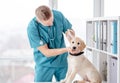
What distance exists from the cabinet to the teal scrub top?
319mm

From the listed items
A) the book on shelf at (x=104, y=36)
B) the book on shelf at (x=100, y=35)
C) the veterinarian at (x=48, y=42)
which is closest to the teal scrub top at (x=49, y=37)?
the veterinarian at (x=48, y=42)

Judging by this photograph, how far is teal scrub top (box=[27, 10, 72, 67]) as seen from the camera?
2316 mm

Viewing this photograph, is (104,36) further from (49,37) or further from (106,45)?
(49,37)

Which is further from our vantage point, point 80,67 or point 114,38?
point 114,38

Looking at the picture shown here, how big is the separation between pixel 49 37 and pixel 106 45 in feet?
A: 1.85

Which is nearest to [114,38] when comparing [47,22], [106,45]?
[106,45]

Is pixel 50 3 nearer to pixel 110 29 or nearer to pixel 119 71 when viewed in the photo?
pixel 110 29

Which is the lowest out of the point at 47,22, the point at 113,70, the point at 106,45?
the point at 113,70

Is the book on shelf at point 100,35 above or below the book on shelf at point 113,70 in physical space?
above

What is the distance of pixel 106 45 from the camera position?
218 cm

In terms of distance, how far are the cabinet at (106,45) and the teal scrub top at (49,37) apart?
32 cm

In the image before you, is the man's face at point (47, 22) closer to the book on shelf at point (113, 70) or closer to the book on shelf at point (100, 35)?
the book on shelf at point (100, 35)

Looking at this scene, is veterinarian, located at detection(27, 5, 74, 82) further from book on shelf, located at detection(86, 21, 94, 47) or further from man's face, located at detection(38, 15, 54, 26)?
book on shelf, located at detection(86, 21, 94, 47)

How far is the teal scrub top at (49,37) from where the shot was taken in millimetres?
2316
